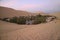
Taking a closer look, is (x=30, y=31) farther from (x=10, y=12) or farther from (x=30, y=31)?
(x=10, y=12)

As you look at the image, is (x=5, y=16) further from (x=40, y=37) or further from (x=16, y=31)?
(x=40, y=37)

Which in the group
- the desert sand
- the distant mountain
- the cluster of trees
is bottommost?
the desert sand

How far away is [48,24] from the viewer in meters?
1.71

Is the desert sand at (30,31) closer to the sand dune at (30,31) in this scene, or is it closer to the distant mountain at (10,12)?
the sand dune at (30,31)

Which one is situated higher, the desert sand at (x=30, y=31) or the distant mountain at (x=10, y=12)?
the distant mountain at (x=10, y=12)

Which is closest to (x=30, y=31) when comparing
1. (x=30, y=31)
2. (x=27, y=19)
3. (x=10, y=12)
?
(x=30, y=31)

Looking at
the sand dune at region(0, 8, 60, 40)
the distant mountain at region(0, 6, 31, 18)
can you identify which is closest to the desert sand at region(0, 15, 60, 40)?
the sand dune at region(0, 8, 60, 40)

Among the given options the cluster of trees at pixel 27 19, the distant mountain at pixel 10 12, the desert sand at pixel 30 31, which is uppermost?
the distant mountain at pixel 10 12

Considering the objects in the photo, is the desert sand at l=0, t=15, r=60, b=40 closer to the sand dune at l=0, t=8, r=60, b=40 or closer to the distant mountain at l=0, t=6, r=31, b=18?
the sand dune at l=0, t=8, r=60, b=40

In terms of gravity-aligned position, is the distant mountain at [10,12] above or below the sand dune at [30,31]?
above

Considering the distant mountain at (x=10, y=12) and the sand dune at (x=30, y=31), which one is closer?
the sand dune at (x=30, y=31)

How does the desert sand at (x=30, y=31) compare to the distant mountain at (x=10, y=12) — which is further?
the distant mountain at (x=10, y=12)

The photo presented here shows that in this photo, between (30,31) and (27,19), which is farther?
(27,19)

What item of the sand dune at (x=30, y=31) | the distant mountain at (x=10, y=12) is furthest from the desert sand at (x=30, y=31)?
the distant mountain at (x=10, y=12)
